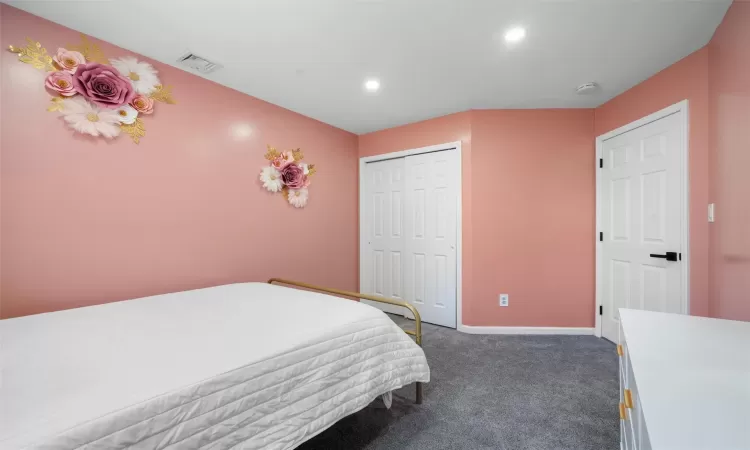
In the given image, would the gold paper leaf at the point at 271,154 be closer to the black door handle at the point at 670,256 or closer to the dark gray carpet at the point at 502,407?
the dark gray carpet at the point at 502,407

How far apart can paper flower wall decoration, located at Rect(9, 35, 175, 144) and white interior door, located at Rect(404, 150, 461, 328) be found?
2480mm

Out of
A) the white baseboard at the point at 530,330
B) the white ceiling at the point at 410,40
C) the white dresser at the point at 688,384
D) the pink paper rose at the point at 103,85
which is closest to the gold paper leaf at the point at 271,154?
the white ceiling at the point at 410,40

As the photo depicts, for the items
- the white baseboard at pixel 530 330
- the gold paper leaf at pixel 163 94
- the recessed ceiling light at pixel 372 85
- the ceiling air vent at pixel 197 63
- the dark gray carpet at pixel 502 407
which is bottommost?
the dark gray carpet at pixel 502 407

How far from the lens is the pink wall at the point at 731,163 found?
4.98 ft

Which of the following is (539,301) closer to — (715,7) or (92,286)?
(715,7)

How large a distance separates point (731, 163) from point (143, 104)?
358 cm

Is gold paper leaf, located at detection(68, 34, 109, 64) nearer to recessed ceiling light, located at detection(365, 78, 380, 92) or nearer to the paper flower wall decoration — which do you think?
the paper flower wall decoration

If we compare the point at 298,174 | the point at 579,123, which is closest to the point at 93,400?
the point at 298,174

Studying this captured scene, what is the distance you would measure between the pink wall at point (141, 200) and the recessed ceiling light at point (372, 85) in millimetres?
923

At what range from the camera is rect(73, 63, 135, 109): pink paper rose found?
1.80m

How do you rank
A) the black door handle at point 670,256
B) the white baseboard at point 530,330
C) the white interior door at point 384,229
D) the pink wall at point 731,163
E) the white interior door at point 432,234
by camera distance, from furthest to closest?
1. the white interior door at point 384,229
2. the white interior door at point 432,234
3. the white baseboard at point 530,330
4. the black door handle at point 670,256
5. the pink wall at point 731,163

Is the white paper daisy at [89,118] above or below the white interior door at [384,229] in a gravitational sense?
above

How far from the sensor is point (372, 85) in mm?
2531

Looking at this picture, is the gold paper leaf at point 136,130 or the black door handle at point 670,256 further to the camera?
the black door handle at point 670,256
